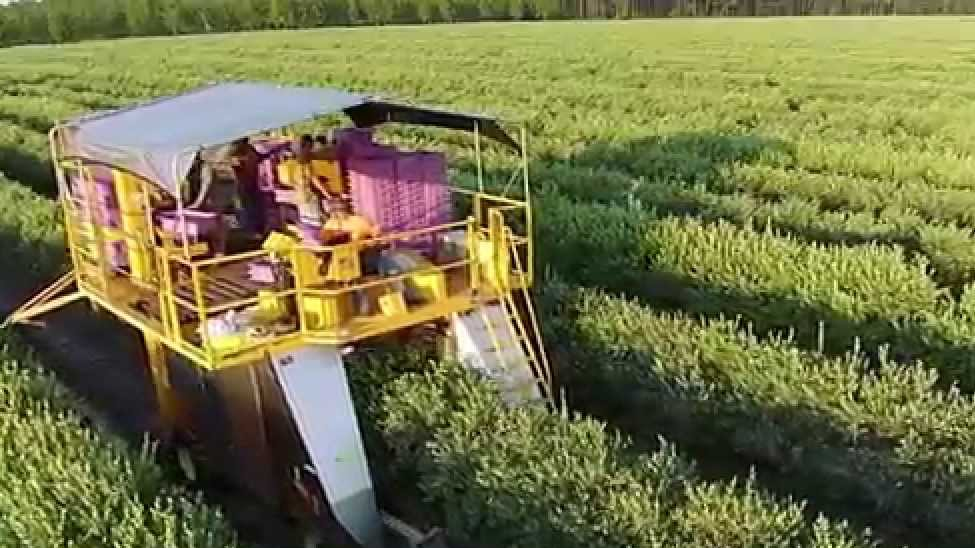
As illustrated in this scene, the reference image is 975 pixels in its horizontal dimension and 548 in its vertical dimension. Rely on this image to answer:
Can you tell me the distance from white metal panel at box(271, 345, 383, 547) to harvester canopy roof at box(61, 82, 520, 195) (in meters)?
1.23

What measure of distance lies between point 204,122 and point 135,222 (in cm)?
90

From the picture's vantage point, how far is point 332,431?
21.8 feet

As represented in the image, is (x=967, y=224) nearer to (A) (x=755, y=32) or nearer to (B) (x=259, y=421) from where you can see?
(B) (x=259, y=421)

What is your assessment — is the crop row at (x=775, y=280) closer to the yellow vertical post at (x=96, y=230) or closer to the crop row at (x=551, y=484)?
the crop row at (x=551, y=484)

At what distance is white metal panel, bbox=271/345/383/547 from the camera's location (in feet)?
21.7

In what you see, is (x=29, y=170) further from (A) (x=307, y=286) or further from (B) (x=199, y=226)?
(A) (x=307, y=286)

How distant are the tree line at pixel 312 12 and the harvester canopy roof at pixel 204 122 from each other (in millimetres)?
63830

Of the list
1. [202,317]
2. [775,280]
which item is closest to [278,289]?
[202,317]

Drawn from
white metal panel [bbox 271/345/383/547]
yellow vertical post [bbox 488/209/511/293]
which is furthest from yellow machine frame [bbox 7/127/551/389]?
white metal panel [bbox 271/345/383/547]

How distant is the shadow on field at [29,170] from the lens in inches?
661

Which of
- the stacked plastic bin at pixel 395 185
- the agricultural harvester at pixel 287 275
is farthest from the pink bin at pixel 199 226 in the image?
the stacked plastic bin at pixel 395 185

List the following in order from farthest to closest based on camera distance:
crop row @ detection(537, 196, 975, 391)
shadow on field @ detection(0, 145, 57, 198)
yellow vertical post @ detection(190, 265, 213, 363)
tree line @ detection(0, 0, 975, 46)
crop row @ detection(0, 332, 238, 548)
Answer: tree line @ detection(0, 0, 975, 46) < shadow on field @ detection(0, 145, 57, 198) < crop row @ detection(537, 196, 975, 391) < yellow vertical post @ detection(190, 265, 213, 363) < crop row @ detection(0, 332, 238, 548)

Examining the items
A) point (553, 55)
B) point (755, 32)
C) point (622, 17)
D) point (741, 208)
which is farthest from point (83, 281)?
point (622, 17)

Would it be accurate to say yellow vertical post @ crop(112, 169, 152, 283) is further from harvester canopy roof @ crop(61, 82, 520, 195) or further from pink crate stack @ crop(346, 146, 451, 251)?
pink crate stack @ crop(346, 146, 451, 251)
